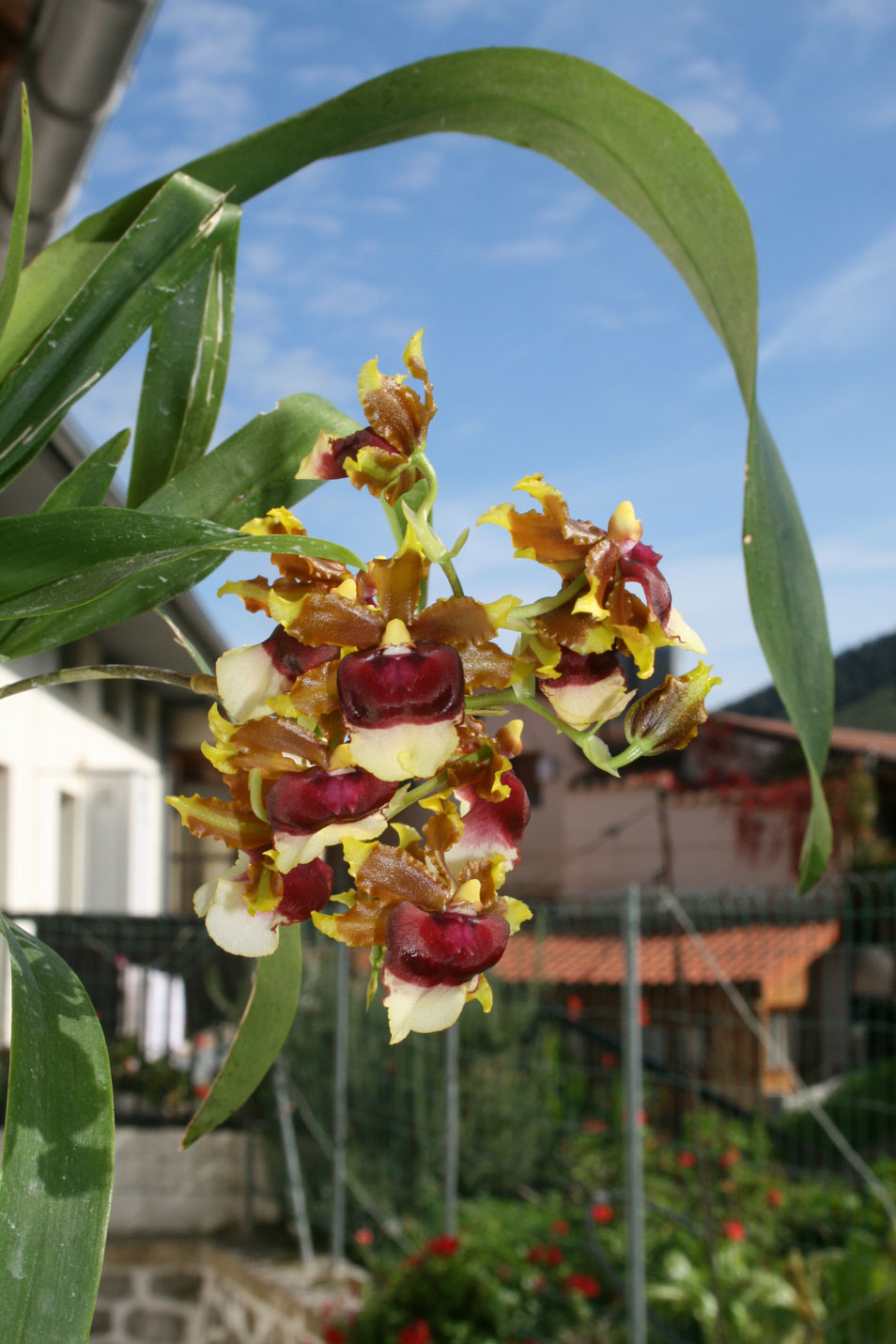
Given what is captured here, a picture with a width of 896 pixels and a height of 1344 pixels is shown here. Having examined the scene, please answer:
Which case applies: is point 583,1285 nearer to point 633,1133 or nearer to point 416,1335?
point 416,1335

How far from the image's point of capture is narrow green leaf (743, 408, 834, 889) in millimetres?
347

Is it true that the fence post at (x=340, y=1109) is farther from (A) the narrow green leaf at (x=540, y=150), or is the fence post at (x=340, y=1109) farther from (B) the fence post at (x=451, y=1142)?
(A) the narrow green leaf at (x=540, y=150)

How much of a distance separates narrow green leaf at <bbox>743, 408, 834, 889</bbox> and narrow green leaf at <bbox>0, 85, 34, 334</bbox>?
0.25 m

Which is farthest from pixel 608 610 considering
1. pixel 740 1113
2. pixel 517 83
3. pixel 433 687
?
Result: pixel 740 1113

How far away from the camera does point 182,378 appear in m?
0.44

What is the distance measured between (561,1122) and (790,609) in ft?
11.4

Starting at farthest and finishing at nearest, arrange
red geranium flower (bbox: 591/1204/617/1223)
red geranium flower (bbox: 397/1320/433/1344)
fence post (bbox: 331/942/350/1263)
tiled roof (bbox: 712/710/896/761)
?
1. tiled roof (bbox: 712/710/896/761)
2. fence post (bbox: 331/942/350/1263)
3. red geranium flower (bbox: 591/1204/617/1223)
4. red geranium flower (bbox: 397/1320/433/1344)

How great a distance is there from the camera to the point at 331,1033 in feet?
12.1

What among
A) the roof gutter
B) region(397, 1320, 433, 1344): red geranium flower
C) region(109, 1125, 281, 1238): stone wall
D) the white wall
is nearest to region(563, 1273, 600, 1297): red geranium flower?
region(397, 1320, 433, 1344): red geranium flower

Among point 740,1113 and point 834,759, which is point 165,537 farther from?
point 834,759

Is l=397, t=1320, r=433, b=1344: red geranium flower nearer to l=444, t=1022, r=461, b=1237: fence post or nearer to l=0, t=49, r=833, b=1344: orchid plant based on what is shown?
l=444, t=1022, r=461, b=1237: fence post

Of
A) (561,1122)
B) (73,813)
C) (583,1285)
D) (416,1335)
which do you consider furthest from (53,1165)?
(73,813)

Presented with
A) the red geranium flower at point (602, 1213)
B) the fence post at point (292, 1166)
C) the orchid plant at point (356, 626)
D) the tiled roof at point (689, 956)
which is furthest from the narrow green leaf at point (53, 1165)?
the tiled roof at point (689, 956)

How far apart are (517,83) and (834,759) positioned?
8321 millimetres
